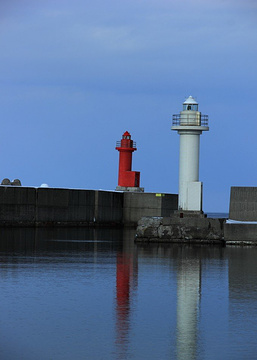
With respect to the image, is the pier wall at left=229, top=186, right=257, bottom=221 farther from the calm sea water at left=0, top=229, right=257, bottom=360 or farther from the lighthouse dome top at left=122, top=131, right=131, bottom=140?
the lighthouse dome top at left=122, top=131, right=131, bottom=140

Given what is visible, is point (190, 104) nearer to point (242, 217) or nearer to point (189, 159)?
point (189, 159)

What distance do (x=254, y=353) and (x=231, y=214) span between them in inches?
625

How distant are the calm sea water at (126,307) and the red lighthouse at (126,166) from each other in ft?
81.2

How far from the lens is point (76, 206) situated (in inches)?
1426

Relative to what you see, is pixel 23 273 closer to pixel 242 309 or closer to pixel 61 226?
pixel 242 309

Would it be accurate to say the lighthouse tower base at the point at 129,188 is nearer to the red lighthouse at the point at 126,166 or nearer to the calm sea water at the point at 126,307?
the red lighthouse at the point at 126,166

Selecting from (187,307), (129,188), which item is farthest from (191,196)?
(129,188)

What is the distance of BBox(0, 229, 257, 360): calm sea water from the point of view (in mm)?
7488

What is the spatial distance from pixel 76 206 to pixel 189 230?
523 inches

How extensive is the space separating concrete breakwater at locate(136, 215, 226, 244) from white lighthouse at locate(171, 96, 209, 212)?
1523 millimetres

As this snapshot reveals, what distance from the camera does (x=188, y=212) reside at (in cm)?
2489

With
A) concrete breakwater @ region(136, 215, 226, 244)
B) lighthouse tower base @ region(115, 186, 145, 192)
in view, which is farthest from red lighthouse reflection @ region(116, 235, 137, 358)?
lighthouse tower base @ region(115, 186, 145, 192)

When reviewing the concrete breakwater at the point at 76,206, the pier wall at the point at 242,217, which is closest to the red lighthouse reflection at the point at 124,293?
the pier wall at the point at 242,217

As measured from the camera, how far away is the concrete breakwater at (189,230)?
23.6 meters
